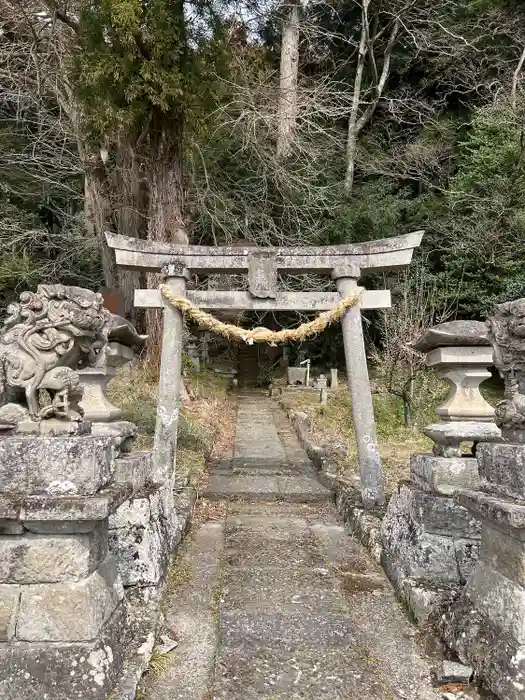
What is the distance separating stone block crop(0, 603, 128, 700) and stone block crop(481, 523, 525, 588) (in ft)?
5.57

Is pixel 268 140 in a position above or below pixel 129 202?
above

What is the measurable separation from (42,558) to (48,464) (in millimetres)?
378

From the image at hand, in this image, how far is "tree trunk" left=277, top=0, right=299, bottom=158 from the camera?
1154cm

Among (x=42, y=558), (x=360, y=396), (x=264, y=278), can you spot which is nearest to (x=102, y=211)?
(x=264, y=278)

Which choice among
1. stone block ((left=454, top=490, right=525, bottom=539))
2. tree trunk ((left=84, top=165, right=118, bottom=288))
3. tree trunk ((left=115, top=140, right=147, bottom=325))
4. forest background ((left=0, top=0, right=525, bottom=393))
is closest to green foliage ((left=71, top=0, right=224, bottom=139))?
forest background ((left=0, top=0, right=525, bottom=393))

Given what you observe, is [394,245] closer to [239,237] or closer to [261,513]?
[261,513]

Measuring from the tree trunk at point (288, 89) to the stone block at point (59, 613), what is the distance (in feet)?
34.7

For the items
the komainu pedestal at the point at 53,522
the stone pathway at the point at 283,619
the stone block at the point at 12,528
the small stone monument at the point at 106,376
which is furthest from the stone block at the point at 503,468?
the small stone monument at the point at 106,376

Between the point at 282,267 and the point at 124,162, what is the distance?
22.4 ft

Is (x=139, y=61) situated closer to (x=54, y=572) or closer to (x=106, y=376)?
(x=106, y=376)

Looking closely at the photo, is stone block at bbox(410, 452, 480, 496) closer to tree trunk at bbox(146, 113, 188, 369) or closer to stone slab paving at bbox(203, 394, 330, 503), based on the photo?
stone slab paving at bbox(203, 394, 330, 503)

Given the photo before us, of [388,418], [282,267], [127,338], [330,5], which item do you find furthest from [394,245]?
[330,5]

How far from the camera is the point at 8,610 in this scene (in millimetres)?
2088

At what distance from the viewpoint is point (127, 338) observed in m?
4.26
